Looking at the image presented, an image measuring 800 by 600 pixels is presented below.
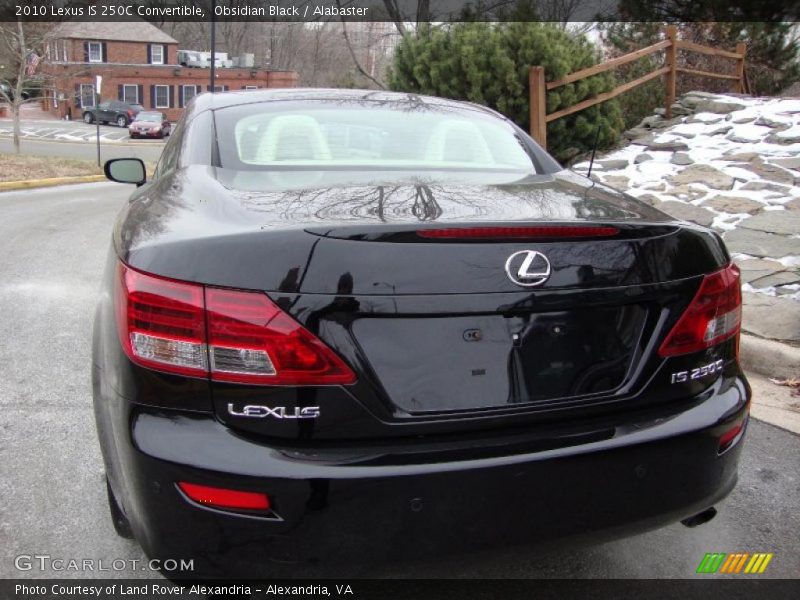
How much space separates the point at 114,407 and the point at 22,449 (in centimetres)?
166

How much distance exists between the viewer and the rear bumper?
172cm

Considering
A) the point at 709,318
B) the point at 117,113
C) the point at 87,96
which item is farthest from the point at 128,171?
the point at 87,96

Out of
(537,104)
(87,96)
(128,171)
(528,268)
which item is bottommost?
(528,268)

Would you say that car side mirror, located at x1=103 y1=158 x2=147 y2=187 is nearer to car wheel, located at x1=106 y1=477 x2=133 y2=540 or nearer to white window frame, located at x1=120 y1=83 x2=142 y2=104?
car wheel, located at x1=106 y1=477 x2=133 y2=540

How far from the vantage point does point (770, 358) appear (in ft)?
15.0

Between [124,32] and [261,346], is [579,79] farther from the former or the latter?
[124,32]

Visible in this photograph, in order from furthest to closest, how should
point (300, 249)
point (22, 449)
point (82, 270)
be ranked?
point (82, 270) < point (22, 449) < point (300, 249)

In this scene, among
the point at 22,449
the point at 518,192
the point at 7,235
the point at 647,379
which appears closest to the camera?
the point at 647,379

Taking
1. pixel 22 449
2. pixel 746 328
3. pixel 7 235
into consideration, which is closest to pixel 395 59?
pixel 7 235

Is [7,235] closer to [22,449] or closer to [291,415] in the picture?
[22,449]

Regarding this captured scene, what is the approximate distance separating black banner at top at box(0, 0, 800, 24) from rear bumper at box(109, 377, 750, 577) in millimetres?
9810

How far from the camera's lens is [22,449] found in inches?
127

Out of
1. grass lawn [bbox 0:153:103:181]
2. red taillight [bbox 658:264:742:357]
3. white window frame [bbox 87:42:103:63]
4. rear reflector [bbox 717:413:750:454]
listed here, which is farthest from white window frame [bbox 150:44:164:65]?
rear reflector [bbox 717:413:750:454]

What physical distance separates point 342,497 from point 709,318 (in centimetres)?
115
